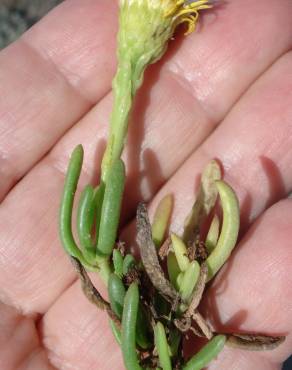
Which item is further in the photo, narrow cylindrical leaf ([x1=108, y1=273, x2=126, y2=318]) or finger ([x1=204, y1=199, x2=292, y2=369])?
finger ([x1=204, y1=199, x2=292, y2=369])

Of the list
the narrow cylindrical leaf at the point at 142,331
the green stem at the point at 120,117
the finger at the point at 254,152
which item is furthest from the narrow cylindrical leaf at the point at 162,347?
the green stem at the point at 120,117

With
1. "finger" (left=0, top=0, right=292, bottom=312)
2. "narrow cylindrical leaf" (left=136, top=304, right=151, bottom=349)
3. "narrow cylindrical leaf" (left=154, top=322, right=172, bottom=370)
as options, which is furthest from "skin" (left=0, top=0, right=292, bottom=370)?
"narrow cylindrical leaf" (left=154, top=322, right=172, bottom=370)

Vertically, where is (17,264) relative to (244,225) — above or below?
above

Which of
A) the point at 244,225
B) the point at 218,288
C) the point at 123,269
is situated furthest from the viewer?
the point at 244,225

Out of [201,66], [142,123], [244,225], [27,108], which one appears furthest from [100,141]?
[244,225]

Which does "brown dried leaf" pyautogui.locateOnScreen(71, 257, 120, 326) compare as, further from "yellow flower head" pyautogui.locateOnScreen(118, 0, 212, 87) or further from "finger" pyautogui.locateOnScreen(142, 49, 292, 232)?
"yellow flower head" pyautogui.locateOnScreen(118, 0, 212, 87)

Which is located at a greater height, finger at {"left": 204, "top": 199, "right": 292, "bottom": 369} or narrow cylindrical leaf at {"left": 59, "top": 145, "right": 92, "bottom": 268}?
narrow cylindrical leaf at {"left": 59, "top": 145, "right": 92, "bottom": 268}

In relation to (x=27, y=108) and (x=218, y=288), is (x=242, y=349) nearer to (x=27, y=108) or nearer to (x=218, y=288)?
(x=218, y=288)

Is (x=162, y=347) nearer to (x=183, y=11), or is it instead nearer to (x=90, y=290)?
(x=90, y=290)
